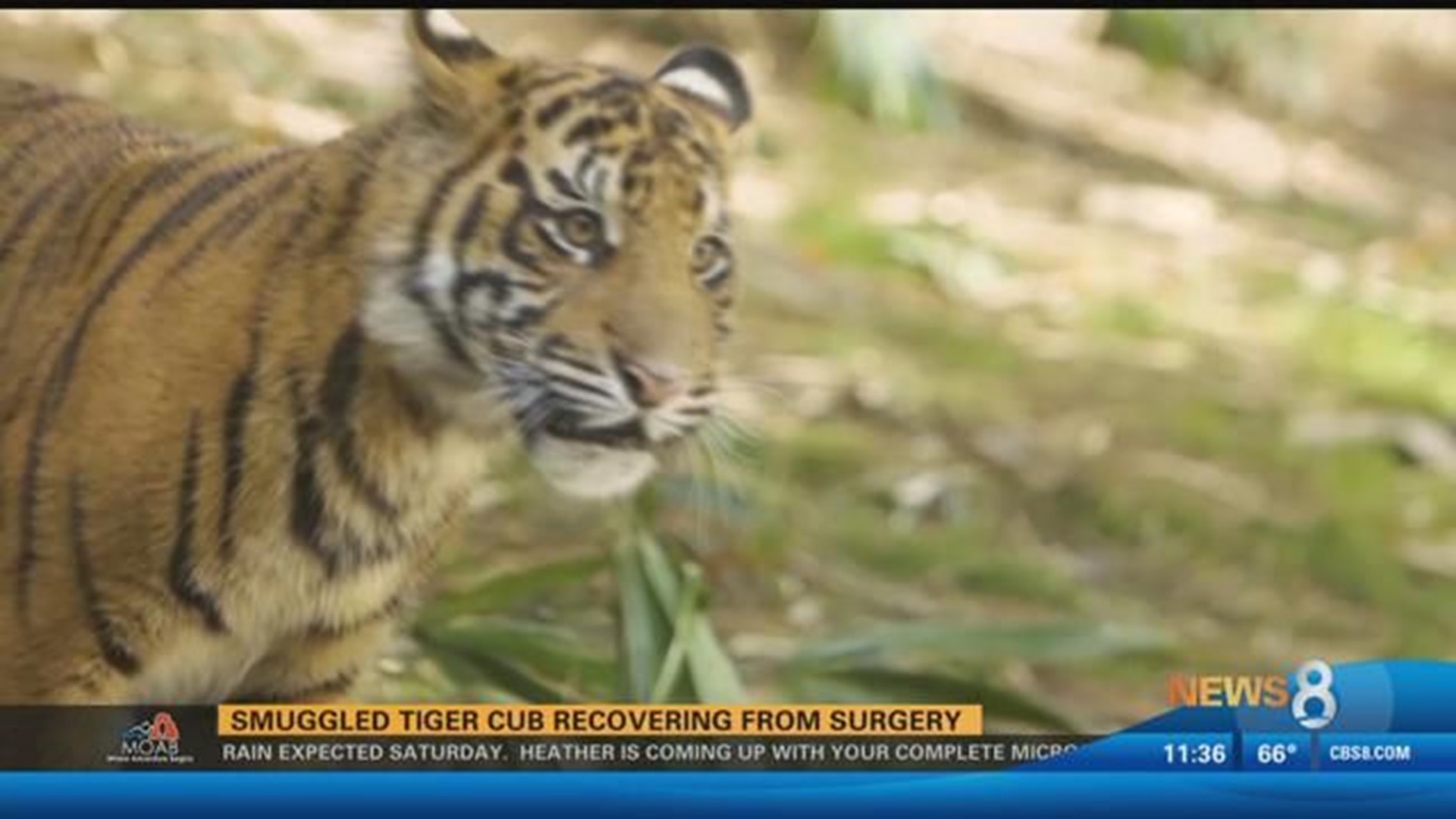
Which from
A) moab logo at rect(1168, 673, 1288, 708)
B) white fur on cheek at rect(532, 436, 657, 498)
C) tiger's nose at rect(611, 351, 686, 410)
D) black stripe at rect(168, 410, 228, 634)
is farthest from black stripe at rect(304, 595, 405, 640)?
moab logo at rect(1168, 673, 1288, 708)

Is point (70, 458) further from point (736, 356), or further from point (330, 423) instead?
point (736, 356)

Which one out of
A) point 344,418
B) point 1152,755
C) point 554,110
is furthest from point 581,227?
point 1152,755

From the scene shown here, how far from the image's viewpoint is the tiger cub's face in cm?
314

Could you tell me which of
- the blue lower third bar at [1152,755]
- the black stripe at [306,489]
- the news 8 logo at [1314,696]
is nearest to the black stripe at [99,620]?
the black stripe at [306,489]

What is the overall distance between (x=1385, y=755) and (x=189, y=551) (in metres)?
1.51

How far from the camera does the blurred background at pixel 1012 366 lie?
3.45 meters

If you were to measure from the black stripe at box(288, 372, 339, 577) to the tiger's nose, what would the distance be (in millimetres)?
365

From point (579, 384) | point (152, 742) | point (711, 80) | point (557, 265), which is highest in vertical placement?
point (711, 80)

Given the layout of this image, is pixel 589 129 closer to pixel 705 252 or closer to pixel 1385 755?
pixel 705 252

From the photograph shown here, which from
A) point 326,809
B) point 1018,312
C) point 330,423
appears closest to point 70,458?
point 330,423

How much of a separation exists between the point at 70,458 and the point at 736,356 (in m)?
0.83

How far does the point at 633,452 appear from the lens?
3184mm

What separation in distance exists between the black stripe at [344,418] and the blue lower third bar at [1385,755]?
1245mm

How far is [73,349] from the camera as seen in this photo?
10.4 feet
